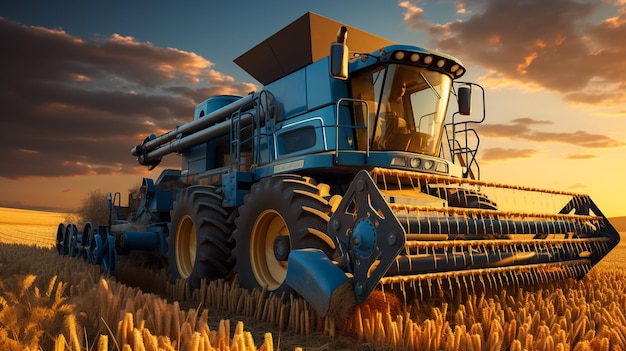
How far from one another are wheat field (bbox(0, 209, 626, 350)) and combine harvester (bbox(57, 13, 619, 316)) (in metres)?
0.25

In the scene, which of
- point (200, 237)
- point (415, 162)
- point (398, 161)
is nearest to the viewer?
point (398, 161)

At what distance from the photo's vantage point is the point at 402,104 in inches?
206

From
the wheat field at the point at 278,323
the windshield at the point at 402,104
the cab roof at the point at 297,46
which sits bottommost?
the wheat field at the point at 278,323

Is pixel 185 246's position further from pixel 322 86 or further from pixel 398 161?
pixel 398 161

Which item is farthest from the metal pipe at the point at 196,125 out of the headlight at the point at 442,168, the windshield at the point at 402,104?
the headlight at the point at 442,168

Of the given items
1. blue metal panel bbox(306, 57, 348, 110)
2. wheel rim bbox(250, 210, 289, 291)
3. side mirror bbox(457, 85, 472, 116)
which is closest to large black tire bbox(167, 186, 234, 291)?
wheel rim bbox(250, 210, 289, 291)

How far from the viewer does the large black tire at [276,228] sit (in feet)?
13.0

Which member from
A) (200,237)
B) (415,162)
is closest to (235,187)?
(200,237)

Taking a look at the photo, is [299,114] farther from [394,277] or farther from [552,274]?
[552,274]

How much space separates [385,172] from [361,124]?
1720mm

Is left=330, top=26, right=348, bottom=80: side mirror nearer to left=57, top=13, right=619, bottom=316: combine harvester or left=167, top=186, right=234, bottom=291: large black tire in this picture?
left=57, top=13, right=619, bottom=316: combine harvester

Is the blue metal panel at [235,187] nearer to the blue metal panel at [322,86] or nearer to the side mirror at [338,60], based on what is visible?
the blue metal panel at [322,86]

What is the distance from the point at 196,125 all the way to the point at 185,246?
2761 mm

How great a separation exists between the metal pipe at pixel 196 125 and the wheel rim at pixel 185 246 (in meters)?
1.76
